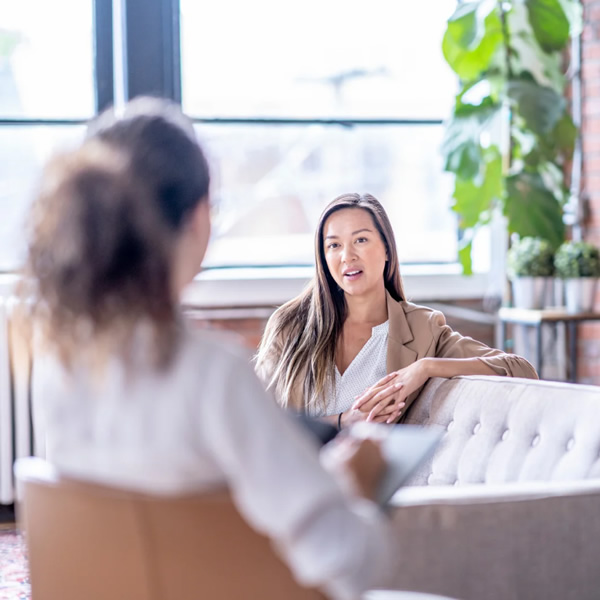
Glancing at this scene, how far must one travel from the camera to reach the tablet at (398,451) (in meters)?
1.21

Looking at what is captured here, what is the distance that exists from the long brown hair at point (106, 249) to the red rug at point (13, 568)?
2145mm

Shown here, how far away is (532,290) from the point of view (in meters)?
4.02

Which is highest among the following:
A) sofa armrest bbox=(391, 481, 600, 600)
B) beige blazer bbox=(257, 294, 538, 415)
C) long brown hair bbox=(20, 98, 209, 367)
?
long brown hair bbox=(20, 98, 209, 367)

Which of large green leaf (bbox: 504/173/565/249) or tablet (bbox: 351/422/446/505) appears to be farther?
large green leaf (bbox: 504/173/565/249)

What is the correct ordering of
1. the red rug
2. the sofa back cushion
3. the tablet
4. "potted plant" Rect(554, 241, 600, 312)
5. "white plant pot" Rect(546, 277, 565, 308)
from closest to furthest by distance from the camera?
the tablet
the sofa back cushion
the red rug
"potted plant" Rect(554, 241, 600, 312)
"white plant pot" Rect(546, 277, 565, 308)

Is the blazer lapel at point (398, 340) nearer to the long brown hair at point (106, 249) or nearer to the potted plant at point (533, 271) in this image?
the potted plant at point (533, 271)

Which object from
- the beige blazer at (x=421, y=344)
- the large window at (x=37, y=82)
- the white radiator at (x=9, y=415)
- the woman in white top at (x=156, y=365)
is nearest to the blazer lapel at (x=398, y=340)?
the beige blazer at (x=421, y=344)

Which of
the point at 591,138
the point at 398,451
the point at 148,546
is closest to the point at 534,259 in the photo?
the point at 591,138

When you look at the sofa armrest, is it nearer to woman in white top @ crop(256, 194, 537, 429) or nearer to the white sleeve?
the white sleeve

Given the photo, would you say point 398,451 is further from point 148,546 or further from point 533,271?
point 533,271

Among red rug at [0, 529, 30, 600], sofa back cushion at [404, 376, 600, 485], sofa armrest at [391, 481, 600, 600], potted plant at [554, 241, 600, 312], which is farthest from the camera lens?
potted plant at [554, 241, 600, 312]

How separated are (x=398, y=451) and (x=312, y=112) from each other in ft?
10.9

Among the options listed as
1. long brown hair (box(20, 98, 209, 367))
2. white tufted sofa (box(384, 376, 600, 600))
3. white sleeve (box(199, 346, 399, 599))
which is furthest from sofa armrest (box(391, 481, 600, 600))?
long brown hair (box(20, 98, 209, 367))

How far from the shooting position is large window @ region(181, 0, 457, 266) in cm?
429
